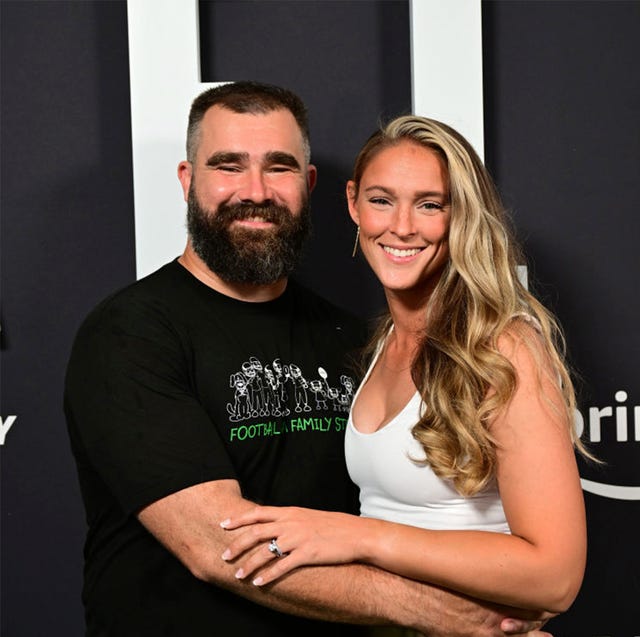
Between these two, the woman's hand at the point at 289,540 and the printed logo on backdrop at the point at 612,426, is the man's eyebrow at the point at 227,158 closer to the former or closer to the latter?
the woman's hand at the point at 289,540

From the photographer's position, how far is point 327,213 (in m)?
2.29

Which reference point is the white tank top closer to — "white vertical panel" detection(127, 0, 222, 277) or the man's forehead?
the man's forehead

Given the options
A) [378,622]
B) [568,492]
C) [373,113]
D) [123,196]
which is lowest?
[378,622]

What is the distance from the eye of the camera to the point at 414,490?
153cm

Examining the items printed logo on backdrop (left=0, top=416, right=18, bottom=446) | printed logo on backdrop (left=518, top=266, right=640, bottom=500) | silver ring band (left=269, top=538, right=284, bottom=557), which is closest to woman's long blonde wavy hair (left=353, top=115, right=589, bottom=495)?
silver ring band (left=269, top=538, right=284, bottom=557)

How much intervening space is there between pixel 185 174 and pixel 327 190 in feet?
1.54

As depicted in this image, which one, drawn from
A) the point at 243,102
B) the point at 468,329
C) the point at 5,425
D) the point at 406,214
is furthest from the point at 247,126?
the point at 5,425

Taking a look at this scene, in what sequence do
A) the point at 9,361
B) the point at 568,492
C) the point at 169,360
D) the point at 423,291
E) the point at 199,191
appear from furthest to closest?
the point at 9,361 < the point at 199,191 < the point at 423,291 < the point at 169,360 < the point at 568,492

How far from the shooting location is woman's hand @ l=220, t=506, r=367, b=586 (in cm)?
138

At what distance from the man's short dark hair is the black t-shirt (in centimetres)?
32

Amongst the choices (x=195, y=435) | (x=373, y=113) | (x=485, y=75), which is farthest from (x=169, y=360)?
(x=485, y=75)

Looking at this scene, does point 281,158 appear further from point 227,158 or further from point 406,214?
point 406,214

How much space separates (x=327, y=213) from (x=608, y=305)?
0.77 m

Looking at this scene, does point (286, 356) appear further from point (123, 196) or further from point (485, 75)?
point (485, 75)
